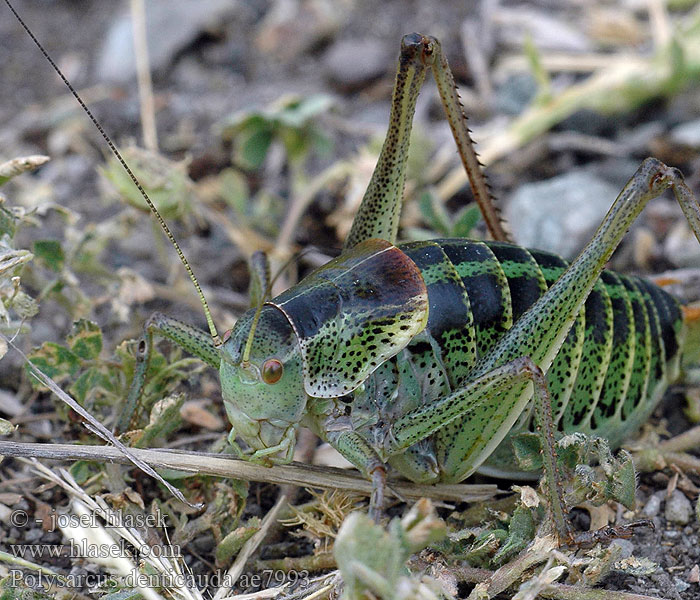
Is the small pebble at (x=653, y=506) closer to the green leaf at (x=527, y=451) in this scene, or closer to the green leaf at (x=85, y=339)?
the green leaf at (x=527, y=451)

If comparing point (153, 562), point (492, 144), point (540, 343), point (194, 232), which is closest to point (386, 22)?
point (492, 144)

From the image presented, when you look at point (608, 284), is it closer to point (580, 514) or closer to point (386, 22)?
point (580, 514)

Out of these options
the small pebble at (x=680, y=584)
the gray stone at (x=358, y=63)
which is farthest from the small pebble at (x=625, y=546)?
the gray stone at (x=358, y=63)

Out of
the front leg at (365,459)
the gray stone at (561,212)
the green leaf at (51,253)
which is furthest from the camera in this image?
the gray stone at (561,212)

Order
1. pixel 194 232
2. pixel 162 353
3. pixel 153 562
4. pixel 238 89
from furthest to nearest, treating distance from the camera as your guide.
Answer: pixel 238 89, pixel 194 232, pixel 162 353, pixel 153 562

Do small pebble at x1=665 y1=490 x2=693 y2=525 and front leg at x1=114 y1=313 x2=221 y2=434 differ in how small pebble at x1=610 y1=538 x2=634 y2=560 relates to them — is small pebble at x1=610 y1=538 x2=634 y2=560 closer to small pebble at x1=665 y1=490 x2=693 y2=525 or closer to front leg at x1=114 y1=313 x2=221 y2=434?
small pebble at x1=665 y1=490 x2=693 y2=525
